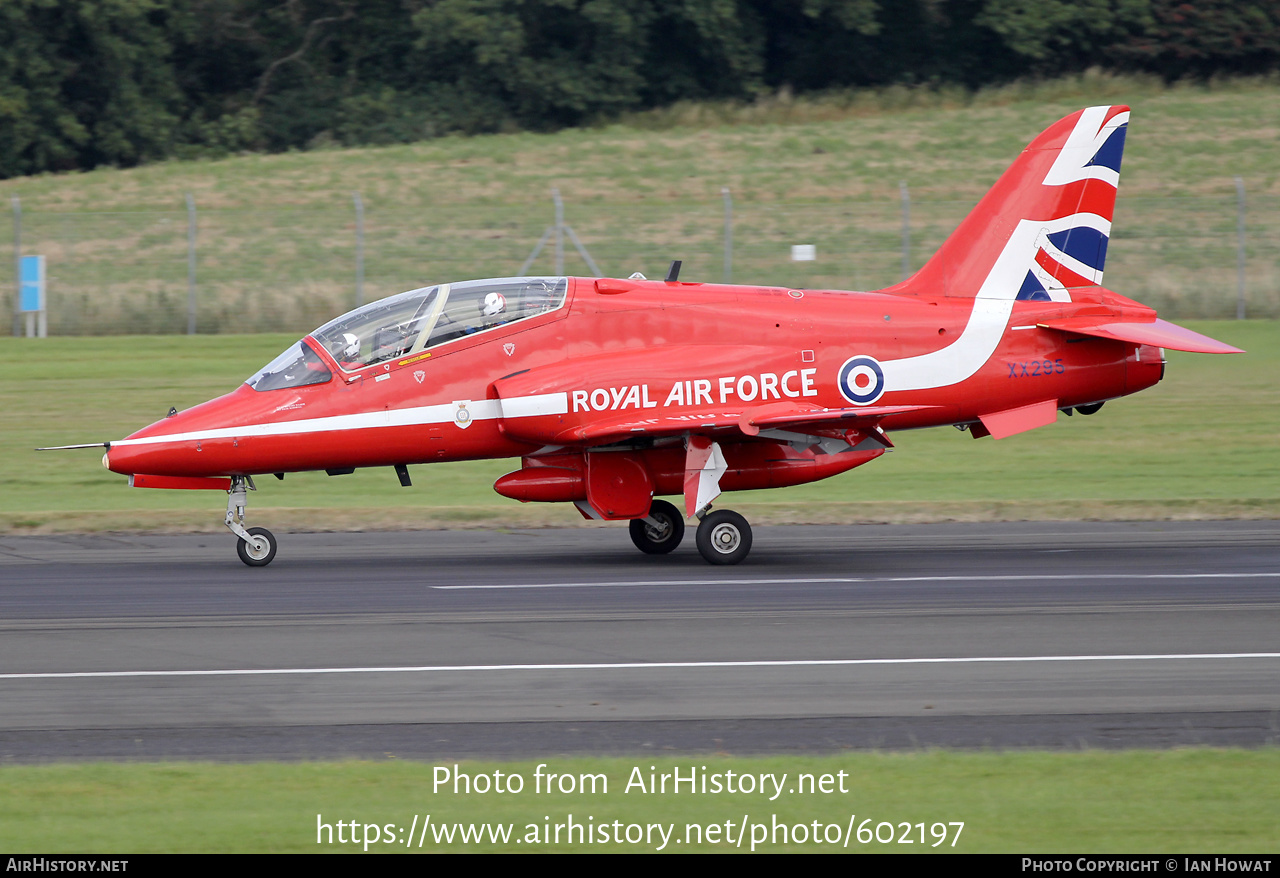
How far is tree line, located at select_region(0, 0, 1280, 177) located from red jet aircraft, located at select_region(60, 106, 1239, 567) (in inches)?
1573

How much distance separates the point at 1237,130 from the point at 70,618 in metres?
45.2

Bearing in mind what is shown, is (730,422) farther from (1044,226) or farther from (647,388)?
(1044,226)

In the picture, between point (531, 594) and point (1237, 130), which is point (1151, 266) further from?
point (531, 594)

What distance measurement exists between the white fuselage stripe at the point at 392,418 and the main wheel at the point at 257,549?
1.00 meters

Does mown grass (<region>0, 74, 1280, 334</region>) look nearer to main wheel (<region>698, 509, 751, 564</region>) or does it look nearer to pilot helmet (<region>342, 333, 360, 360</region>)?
pilot helmet (<region>342, 333, 360, 360</region>)

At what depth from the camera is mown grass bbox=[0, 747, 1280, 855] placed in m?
6.55

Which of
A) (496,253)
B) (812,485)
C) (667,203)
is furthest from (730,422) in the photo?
(667,203)

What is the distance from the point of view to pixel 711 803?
7000 millimetres

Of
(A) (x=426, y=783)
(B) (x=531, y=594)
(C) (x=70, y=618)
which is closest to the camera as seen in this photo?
(A) (x=426, y=783)

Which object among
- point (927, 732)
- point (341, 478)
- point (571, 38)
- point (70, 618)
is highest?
point (571, 38)

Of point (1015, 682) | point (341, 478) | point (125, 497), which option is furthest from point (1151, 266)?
point (1015, 682)

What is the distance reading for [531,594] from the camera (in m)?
12.5

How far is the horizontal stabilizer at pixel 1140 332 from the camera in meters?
14.2

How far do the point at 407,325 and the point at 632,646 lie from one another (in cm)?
458
